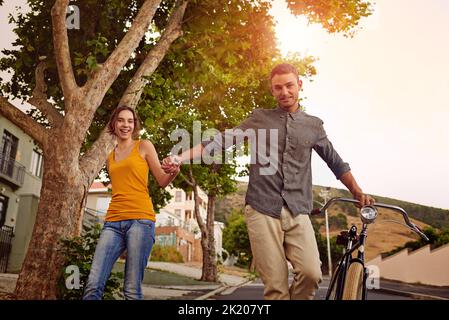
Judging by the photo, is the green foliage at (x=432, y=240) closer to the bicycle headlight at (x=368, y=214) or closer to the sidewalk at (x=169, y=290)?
the sidewalk at (x=169, y=290)

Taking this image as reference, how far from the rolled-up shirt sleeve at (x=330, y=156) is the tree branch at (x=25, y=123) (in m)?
5.16

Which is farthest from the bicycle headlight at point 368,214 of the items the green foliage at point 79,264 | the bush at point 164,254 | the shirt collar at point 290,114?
the bush at point 164,254

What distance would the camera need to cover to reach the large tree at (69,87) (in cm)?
709

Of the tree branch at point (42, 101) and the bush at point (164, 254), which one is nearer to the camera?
the tree branch at point (42, 101)

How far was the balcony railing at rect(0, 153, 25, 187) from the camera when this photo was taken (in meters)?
22.7

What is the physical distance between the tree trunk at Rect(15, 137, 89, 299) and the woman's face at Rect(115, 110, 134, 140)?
3.40 m

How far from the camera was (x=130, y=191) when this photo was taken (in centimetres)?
387

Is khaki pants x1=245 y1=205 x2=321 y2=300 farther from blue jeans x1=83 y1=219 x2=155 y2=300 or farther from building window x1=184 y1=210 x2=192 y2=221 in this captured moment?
building window x1=184 y1=210 x2=192 y2=221

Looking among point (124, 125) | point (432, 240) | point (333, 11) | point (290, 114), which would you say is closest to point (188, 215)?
point (432, 240)

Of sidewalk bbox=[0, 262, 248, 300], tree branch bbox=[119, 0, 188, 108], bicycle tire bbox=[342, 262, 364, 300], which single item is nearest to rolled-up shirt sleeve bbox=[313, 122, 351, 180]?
bicycle tire bbox=[342, 262, 364, 300]

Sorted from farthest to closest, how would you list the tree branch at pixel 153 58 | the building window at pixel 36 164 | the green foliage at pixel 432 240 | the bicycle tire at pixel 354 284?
the building window at pixel 36 164
the green foliage at pixel 432 240
the tree branch at pixel 153 58
the bicycle tire at pixel 354 284

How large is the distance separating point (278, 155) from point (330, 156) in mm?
515

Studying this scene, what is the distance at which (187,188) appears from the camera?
82.2ft

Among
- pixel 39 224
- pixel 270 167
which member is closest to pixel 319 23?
pixel 39 224
